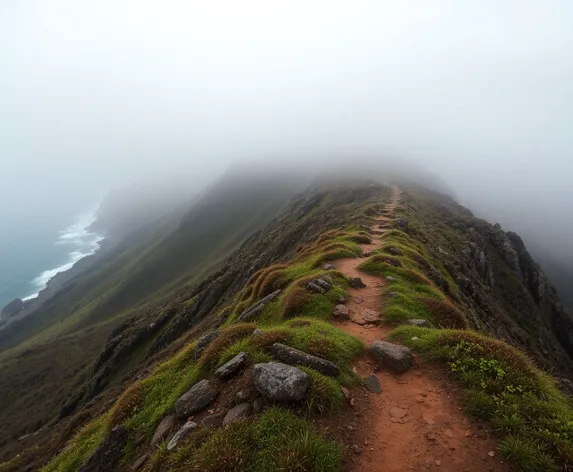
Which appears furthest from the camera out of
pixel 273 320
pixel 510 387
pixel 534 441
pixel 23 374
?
pixel 23 374

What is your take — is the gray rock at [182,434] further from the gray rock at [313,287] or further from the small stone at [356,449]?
the gray rock at [313,287]

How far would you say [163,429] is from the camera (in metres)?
11.4

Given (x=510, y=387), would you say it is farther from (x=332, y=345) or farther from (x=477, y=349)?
(x=332, y=345)

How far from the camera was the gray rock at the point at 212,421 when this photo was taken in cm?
999

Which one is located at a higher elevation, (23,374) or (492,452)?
(492,452)

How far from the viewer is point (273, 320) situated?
18281 millimetres

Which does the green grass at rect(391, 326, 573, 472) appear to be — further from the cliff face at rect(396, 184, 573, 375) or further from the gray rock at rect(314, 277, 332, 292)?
the cliff face at rect(396, 184, 573, 375)

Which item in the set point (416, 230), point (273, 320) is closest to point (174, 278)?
point (416, 230)

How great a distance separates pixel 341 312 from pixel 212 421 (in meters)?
9.12

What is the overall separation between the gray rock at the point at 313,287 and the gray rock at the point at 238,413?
32.9 ft

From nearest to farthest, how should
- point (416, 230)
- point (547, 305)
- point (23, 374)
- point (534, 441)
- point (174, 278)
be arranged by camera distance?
1. point (534, 441)
2. point (416, 230)
3. point (547, 305)
4. point (23, 374)
5. point (174, 278)

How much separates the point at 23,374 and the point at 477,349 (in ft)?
569

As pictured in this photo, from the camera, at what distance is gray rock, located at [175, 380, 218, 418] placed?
1120 cm

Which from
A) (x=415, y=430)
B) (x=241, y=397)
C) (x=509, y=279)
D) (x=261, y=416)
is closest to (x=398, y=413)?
(x=415, y=430)
